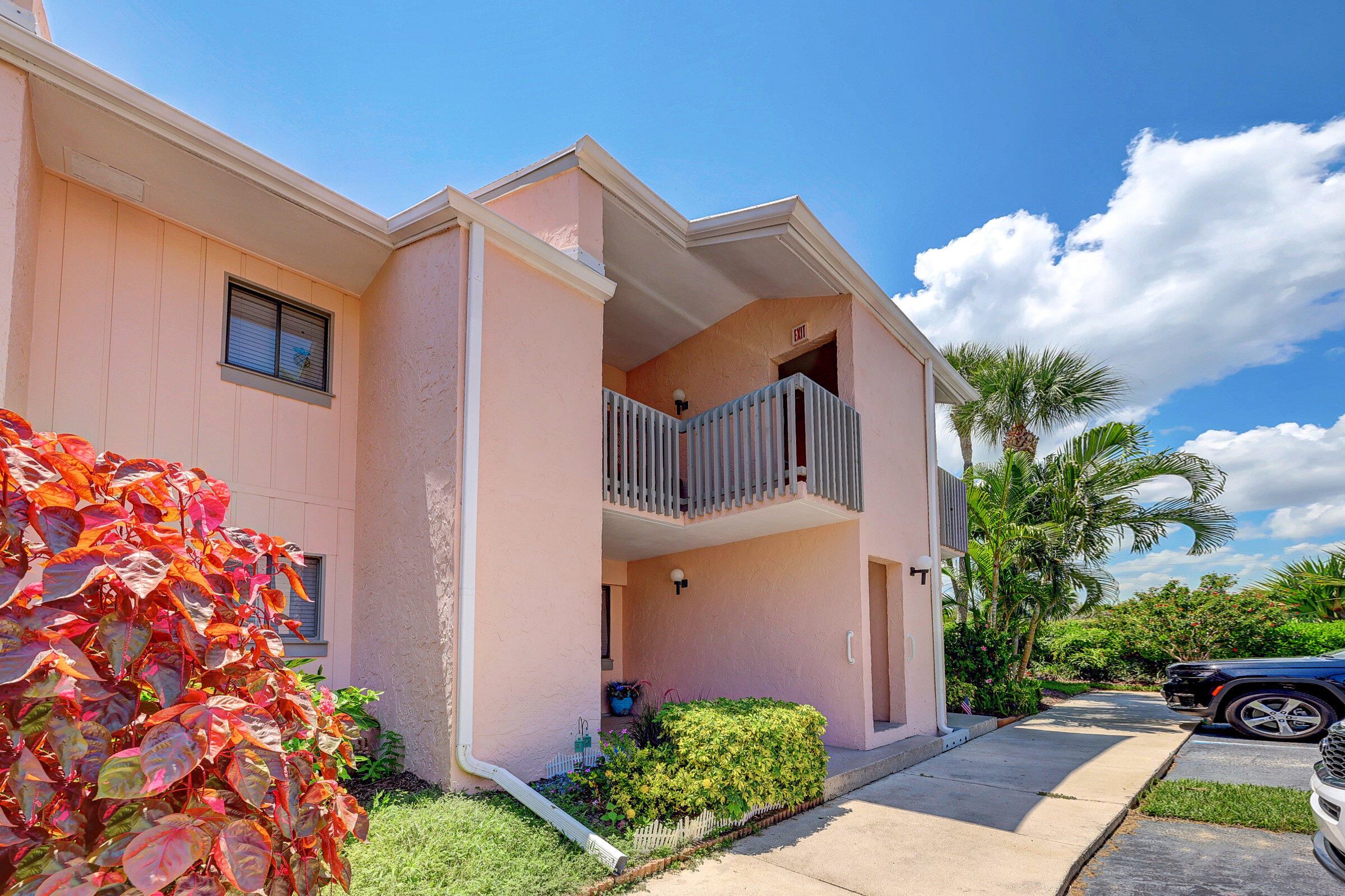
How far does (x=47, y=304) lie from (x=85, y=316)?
25cm

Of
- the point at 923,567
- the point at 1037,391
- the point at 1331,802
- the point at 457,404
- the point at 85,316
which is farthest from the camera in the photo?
the point at 1037,391

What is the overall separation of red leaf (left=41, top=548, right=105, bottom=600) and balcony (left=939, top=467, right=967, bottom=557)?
11.4m

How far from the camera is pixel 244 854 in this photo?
66.8 inches

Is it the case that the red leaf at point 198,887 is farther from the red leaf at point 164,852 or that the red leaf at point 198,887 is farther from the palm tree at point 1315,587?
the palm tree at point 1315,587

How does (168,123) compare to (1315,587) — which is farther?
(1315,587)

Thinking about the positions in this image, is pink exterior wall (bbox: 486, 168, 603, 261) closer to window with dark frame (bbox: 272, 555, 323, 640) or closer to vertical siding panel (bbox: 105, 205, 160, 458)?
vertical siding panel (bbox: 105, 205, 160, 458)

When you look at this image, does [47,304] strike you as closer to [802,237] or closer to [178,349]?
[178,349]

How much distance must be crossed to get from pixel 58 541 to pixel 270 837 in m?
0.91

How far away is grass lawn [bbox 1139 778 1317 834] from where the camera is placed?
5820 millimetres

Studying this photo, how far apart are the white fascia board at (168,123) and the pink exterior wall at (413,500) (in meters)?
0.86

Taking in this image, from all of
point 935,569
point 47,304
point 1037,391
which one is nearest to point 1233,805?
point 935,569

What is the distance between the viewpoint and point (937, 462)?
38.3 ft

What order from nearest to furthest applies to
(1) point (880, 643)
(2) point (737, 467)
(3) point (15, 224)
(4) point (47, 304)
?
(3) point (15, 224) → (4) point (47, 304) → (2) point (737, 467) → (1) point (880, 643)

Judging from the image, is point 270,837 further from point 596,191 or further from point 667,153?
point 667,153
